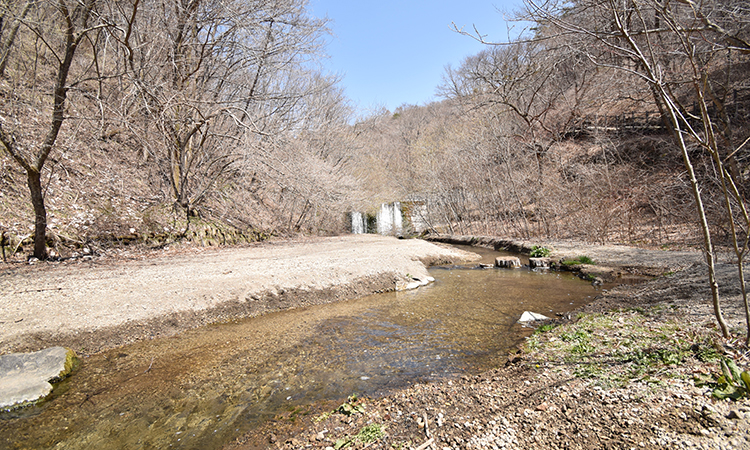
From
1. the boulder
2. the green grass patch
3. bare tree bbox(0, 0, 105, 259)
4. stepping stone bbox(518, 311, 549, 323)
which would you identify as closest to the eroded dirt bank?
stepping stone bbox(518, 311, 549, 323)

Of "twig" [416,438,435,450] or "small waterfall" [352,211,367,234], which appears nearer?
"twig" [416,438,435,450]

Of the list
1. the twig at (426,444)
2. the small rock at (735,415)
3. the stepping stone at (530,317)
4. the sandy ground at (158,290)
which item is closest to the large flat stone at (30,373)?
the sandy ground at (158,290)

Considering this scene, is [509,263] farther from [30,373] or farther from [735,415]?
[30,373]

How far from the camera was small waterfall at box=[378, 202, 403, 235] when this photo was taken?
29019 millimetres

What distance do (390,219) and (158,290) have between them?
79.0 feet

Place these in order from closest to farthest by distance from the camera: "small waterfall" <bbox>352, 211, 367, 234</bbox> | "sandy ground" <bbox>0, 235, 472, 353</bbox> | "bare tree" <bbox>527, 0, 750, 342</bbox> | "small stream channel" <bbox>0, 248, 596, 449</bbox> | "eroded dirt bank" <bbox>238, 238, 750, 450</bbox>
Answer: "eroded dirt bank" <bbox>238, 238, 750, 450</bbox> → "bare tree" <bbox>527, 0, 750, 342</bbox> → "small stream channel" <bbox>0, 248, 596, 449</bbox> → "sandy ground" <bbox>0, 235, 472, 353</bbox> → "small waterfall" <bbox>352, 211, 367, 234</bbox>

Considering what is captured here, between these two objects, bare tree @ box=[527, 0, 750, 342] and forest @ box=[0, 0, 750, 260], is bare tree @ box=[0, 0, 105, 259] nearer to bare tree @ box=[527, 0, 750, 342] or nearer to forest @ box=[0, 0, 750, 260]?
forest @ box=[0, 0, 750, 260]

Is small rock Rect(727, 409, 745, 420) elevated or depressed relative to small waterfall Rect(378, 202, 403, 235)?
depressed

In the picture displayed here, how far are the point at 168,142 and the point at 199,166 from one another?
1812mm

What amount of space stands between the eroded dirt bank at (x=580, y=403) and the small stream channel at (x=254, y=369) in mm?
451

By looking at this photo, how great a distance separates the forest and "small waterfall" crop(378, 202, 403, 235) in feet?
22.5

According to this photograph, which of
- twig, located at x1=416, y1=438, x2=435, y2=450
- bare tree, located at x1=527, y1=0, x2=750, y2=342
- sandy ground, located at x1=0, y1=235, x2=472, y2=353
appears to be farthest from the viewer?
sandy ground, located at x1=0, y1=235, x2=472, y2=353

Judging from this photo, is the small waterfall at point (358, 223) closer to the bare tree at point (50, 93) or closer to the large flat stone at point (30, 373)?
the bare tree at point (50, 93)

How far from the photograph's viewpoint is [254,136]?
11.3 meters
